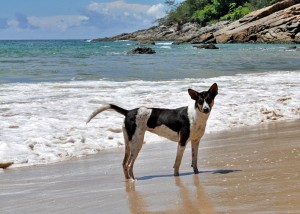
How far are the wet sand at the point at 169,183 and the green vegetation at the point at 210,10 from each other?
Answer: 92.8 metres

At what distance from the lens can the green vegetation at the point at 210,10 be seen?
340 ft

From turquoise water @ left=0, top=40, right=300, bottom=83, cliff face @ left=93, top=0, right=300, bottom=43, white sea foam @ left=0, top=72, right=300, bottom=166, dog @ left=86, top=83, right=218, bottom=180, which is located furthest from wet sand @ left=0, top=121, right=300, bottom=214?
cliff face @ left=93, top=0, right=300, bottom=43

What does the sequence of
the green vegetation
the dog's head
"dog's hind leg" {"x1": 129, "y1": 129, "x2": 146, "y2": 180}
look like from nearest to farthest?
the dog's head → "dog's hind leg" {"x1": 129, "y1": 129, "x2": 146, "y2": 180} → the green vegetation

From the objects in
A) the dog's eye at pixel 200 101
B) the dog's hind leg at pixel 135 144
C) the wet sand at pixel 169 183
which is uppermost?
the dog's eye at pixel 200 101

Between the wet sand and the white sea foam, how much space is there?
2.23 feet

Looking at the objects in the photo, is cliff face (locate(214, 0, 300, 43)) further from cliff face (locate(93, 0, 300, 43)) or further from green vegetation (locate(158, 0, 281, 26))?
green vegetation (locate(158, 0, 281, 26))

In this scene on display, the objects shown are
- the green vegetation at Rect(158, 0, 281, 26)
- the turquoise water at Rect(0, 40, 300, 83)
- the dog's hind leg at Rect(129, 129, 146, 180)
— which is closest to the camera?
the dog's hind leg at Rect(129, 129, 146, 180)

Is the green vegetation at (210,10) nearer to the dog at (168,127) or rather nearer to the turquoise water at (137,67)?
the turquoise water at (137,67)

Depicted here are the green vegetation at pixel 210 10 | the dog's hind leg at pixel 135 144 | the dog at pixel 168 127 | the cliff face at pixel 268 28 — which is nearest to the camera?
the dog at pixel 168 127

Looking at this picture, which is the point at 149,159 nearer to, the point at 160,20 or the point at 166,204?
the point at 166,204

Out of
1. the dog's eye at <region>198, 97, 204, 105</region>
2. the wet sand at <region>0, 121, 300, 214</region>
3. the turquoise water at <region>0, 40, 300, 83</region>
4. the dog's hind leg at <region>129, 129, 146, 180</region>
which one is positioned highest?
the dog's eye at <region>198, 97, 204, 105</region>

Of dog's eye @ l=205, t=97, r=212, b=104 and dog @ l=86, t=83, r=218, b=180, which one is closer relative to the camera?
dog's eye @ l=205, t=97, r=212, b=104

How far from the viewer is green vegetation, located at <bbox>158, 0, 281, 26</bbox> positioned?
103625 millimetres

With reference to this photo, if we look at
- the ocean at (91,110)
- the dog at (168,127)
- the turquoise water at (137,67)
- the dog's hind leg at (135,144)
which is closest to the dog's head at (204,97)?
the dog at (168,127)
